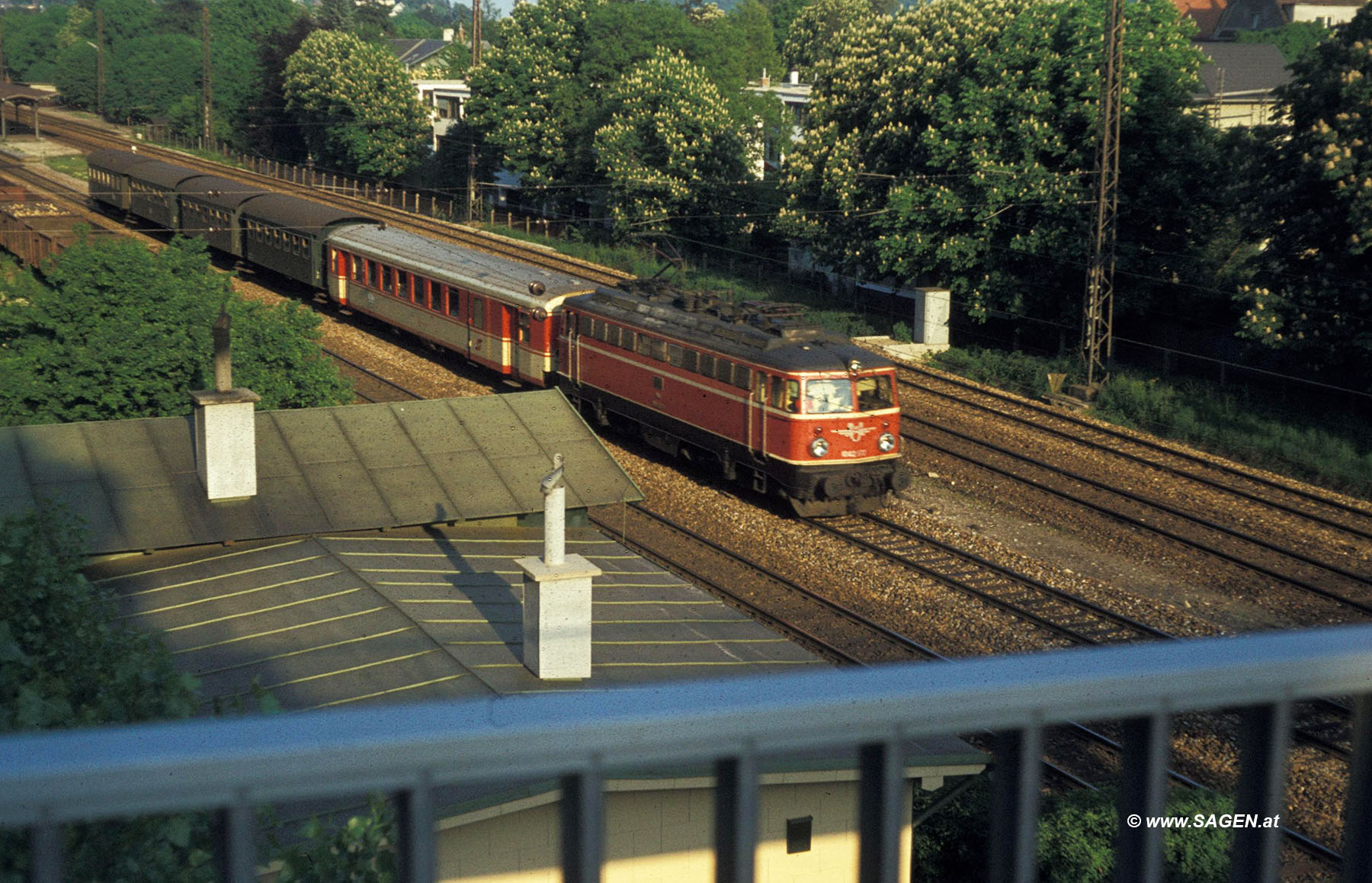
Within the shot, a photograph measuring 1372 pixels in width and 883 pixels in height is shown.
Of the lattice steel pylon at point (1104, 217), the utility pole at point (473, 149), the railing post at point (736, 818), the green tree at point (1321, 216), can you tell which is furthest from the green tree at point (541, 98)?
the railing post at point (736, 818)

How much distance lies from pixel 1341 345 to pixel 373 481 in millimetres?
20633

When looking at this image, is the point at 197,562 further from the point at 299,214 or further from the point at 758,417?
the point at 299,214

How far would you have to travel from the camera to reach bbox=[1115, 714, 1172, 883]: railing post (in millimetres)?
2359

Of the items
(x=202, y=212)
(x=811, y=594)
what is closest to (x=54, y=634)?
(x=811, y=594)

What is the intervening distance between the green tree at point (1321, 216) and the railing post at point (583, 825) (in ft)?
90.3

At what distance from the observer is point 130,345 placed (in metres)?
22.3

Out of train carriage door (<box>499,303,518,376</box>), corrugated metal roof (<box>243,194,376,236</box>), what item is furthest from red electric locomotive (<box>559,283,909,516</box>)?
corrugated metal roof (<box>243,194,376,236</box>)

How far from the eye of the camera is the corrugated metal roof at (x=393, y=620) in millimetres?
11195

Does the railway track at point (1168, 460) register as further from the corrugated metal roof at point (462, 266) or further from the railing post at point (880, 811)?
the railing post at point (880, 811)

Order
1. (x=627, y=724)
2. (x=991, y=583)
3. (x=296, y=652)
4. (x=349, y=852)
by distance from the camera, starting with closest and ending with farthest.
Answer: (x=627, y=724)
(x=349, y=852)
(x=296, y=652)
(x=991, y=583)

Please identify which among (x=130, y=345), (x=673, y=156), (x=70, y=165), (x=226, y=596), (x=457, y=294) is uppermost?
(x=70, y=165)

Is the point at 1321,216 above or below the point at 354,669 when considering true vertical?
above

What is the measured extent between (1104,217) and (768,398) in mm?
12740

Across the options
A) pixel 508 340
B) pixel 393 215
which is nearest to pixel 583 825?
pixel 508 340
